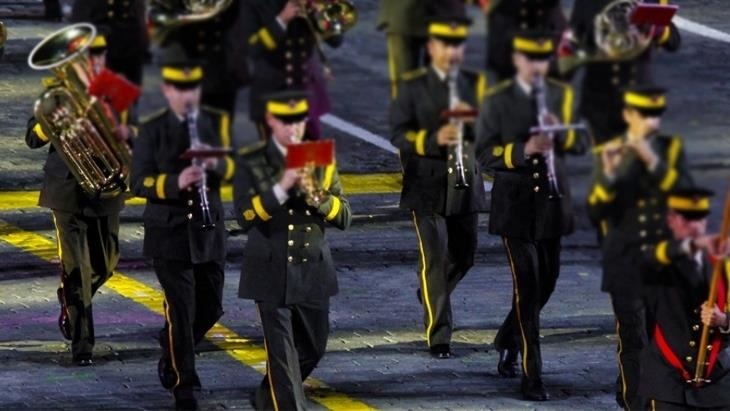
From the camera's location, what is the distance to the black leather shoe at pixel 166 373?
18.2m

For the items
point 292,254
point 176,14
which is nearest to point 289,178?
point 176,14

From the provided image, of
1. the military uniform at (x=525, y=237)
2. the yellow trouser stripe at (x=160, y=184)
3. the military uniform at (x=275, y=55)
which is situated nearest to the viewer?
the military uniform at (x=275, y=55)

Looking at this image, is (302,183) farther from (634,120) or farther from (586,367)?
(586,367)

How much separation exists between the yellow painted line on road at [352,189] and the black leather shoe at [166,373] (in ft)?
22.0

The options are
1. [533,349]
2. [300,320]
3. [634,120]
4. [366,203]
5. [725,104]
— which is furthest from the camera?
[366,203]

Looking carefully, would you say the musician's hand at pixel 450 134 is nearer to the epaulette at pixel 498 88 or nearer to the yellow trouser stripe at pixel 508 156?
the epaulette at pixel 498 88

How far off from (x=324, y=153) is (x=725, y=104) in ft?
5.80

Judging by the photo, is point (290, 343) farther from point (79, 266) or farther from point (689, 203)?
point (689, 203)

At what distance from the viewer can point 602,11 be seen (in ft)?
30.0

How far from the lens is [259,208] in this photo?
39.8 feet

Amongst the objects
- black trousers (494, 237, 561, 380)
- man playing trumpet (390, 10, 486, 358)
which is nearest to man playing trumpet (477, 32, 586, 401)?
black trousers (494, 237, 561, 380)

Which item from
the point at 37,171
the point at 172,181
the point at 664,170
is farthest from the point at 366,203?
the point at 664,170

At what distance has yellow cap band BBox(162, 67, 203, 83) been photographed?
29.5 ft

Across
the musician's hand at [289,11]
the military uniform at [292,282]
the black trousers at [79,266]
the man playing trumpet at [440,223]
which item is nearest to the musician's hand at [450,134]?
the musician's hand at [289,11]
